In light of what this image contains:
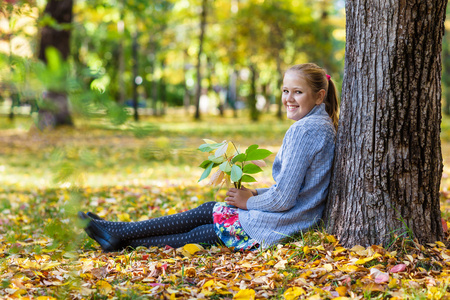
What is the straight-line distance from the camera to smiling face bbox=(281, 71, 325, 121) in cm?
297

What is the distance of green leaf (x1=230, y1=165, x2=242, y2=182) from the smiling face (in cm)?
54

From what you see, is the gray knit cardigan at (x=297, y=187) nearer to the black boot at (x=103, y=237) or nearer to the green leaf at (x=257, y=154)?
the green leaf at (x=257, y=154)

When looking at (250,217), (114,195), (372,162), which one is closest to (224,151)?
(250,217)

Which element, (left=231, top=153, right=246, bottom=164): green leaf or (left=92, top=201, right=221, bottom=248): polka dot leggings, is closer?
(left=231, top=153, right=246, bottom=164): green leaf

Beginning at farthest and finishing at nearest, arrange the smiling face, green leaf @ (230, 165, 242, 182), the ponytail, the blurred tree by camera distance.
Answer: the blurred tree → the ponytail → the smiling face → green leaf @ (230, 165, 242, 182)

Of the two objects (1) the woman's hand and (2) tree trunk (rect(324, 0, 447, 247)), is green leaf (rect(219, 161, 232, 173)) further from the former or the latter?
(2) tree trunk (rect(324, 0, 447, 247))

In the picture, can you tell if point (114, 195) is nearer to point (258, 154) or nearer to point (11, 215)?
point (11, 215)

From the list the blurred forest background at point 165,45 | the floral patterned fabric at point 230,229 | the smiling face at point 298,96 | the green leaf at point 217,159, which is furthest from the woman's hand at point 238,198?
the blurred forest background at point 165,45

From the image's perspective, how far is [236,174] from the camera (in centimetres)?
289

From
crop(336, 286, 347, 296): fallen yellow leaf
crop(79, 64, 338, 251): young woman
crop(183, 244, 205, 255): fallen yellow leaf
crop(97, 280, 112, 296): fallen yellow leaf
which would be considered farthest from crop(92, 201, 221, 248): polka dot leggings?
crop(336, 286, 347, 296): fallen yellow leaf

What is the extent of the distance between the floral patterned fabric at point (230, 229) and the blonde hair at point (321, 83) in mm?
964

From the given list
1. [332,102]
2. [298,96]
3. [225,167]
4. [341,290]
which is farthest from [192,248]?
[332,102]

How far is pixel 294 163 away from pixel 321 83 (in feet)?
2.13

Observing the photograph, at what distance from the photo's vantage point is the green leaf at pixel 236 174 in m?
2.87
